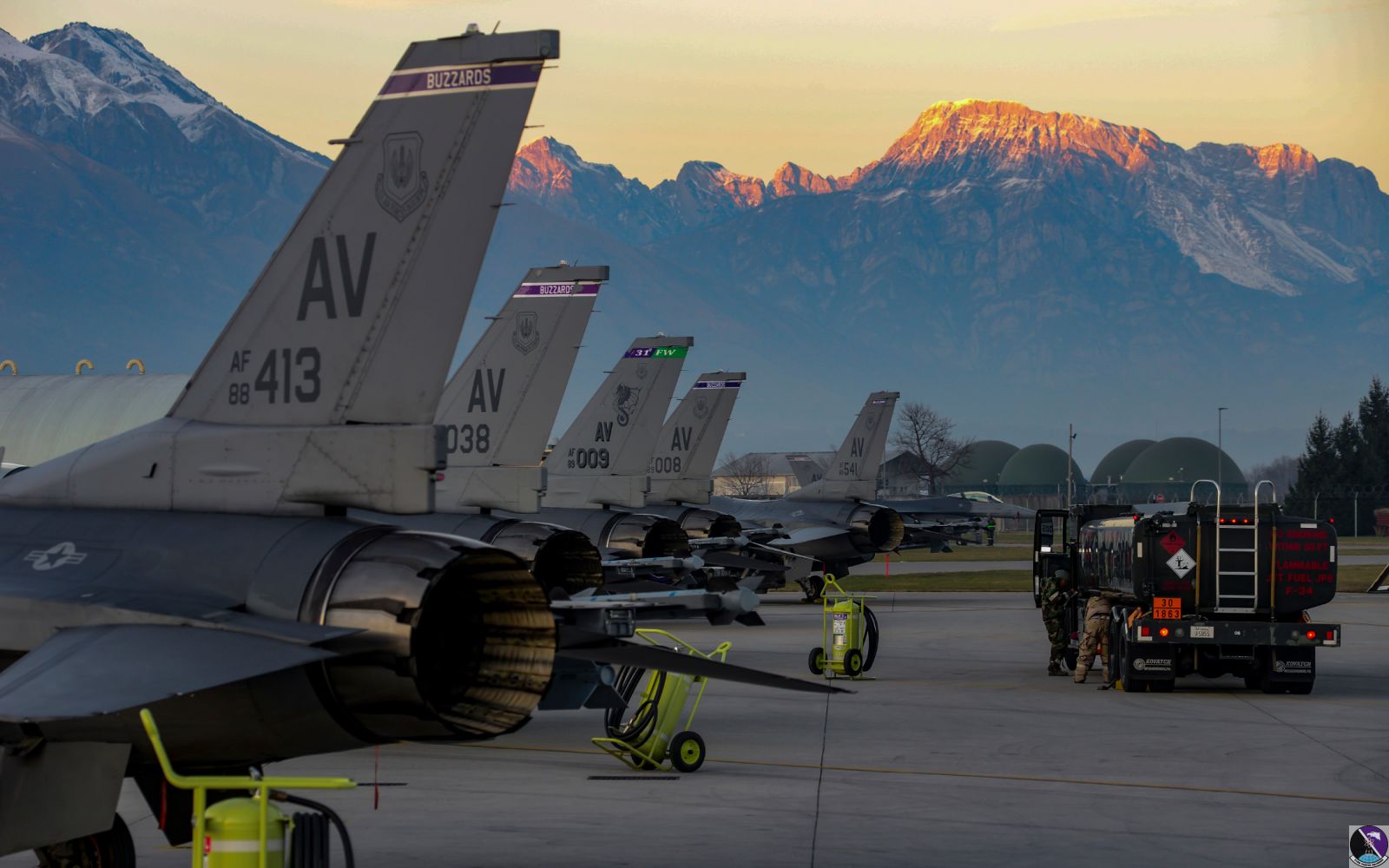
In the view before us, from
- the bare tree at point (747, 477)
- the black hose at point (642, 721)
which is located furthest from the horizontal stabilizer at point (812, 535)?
the bare tree at point (747, 477)

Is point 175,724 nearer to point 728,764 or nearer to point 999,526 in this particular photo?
point 728,764

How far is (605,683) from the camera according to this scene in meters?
11.1

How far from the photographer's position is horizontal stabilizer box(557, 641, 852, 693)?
9359mm

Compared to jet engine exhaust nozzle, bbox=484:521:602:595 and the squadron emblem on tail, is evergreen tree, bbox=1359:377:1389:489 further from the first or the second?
the squadron emblem on tail

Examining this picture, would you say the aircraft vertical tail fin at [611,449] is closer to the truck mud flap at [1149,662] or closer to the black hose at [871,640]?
the black hose at [871,640]

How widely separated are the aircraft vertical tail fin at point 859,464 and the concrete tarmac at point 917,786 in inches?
810

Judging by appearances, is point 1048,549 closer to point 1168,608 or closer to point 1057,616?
point 1057,616

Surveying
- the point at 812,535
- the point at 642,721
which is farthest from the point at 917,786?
the point at 812,535

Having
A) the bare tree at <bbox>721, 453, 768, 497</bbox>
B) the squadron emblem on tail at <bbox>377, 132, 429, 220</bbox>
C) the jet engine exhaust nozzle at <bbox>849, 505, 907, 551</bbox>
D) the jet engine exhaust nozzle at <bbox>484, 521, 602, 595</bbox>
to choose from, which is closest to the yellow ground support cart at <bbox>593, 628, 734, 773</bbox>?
the jet engine exhaust nozzle at <bbox>484, 521, 602, 595</bbox>

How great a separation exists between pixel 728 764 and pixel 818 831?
3302 mm

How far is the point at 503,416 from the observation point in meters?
18.5

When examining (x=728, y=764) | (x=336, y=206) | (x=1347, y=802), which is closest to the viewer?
(x=336, y=206)

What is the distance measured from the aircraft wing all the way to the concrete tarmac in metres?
3.11

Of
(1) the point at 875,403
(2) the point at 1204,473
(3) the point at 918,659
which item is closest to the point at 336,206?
(3) the point at 918,659
